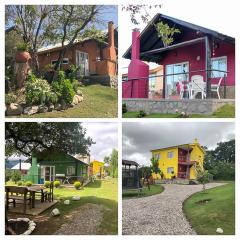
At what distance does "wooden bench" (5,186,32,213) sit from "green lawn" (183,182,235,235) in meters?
2.45

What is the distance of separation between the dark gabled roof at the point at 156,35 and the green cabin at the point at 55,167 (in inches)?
75.5

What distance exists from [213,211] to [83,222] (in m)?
1.99

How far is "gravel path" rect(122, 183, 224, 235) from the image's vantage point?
5352mm

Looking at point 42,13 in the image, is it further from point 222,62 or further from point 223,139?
point 223,139

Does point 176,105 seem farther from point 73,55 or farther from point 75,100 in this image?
point 73,55

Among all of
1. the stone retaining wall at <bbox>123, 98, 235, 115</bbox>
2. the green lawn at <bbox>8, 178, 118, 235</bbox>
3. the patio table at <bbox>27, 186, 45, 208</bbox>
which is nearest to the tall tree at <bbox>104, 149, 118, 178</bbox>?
the green lawn at <bbox>8, 178, 118, 235</bbox>

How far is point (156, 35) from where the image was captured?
6234 mm

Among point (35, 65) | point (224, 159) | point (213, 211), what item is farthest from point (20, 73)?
point (213, 211)

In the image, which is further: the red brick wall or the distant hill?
the red brick wall

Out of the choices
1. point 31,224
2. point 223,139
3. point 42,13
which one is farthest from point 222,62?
point 31,224

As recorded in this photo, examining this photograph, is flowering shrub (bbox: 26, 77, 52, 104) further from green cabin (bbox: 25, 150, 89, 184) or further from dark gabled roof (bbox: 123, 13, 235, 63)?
dark gabled roof (bbox: 123, 13, 235, 63)
